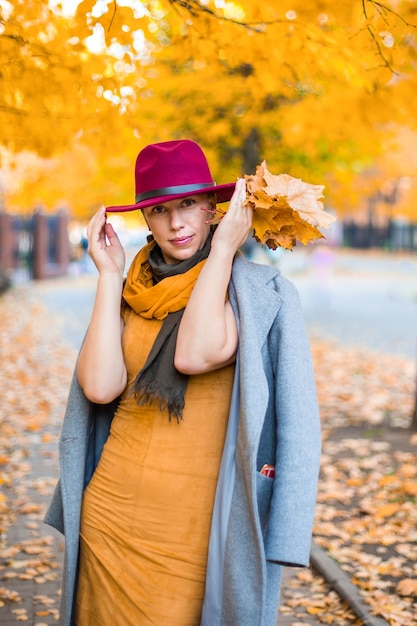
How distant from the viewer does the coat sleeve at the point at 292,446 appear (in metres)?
2.11

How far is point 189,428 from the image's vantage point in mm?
2246

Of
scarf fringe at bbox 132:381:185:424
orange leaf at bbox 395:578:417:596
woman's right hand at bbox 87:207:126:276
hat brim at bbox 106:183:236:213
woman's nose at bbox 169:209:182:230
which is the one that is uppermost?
hat brim at bbox 106:183:236:213

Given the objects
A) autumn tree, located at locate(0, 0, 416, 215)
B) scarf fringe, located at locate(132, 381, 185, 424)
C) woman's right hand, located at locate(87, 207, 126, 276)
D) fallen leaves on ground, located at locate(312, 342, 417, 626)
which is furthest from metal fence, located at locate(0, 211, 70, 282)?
scarf fringe, located at locate(132, 381, 185, 424)

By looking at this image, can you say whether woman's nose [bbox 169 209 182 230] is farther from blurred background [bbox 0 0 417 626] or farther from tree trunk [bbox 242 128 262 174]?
tree trunk [bbox 242 128 262 174]

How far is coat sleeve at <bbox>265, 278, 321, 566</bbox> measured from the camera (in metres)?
2.11

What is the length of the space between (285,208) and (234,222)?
0.15 metres

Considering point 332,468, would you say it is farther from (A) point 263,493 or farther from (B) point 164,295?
(B) point 164,295

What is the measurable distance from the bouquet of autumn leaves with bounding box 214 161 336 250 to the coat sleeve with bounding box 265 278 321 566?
0.21m

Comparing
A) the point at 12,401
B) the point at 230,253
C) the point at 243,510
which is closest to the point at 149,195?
the point at 230,253

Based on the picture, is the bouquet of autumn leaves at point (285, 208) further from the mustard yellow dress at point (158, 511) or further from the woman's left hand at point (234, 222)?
the mustard yellow dress at point (158, 511)

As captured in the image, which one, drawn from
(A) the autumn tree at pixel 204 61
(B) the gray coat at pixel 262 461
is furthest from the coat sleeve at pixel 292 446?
(A) the autumn tree at pixel 204 61

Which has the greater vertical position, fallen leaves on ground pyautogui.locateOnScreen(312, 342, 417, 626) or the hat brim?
the hat brim

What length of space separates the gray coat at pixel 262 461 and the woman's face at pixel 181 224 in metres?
0.15

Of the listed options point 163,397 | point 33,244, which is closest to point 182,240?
point 163,397
